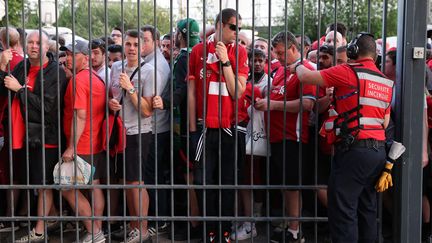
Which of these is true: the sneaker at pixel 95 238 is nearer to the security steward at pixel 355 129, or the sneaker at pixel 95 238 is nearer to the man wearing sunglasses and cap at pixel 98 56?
the man wearing sunglasses and cap at pixel 98 56

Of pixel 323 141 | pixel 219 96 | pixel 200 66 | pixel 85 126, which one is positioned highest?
pixel 200 66

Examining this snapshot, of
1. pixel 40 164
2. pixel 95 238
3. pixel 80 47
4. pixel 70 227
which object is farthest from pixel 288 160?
pixel 70 227

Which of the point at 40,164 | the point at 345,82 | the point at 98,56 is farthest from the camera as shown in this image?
the point at 98,56

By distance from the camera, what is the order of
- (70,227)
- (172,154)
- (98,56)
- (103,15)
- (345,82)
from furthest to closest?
(103,15), (98,56), (70,227), (172,154), (345,82)

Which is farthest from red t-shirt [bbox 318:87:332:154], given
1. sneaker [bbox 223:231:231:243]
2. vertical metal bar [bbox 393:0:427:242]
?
sneaker [bbox 223:231:231:243]

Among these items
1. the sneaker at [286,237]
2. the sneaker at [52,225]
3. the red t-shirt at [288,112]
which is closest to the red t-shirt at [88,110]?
the sneaker at [52,225]

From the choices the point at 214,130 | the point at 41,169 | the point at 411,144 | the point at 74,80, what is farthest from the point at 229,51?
the point at 41,169

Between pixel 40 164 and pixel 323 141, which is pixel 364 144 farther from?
pixel 40 164

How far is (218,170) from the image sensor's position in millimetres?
5324

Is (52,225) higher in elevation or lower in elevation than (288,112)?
lower

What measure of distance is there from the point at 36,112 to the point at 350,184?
2.72 metres

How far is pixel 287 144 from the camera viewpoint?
5410 mm

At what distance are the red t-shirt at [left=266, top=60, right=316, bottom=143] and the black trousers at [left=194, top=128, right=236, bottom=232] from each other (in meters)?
0.46

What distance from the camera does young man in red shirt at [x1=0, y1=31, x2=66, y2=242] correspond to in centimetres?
515
